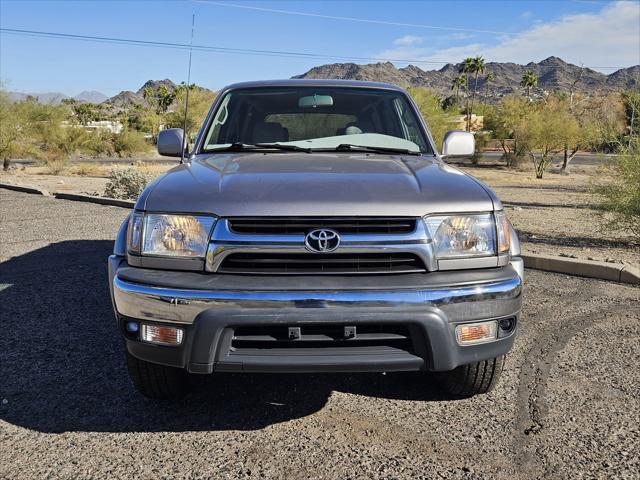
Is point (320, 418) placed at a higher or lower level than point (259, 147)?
lower

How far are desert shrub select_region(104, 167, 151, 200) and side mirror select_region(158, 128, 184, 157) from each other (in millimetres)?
10430

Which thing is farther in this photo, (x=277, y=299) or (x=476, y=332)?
(x=476, y=332)

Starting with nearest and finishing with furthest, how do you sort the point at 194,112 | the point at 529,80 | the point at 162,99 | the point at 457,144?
the point at 457,144 < the point at 194,112 < the point at 162,99 < the point at 529,80

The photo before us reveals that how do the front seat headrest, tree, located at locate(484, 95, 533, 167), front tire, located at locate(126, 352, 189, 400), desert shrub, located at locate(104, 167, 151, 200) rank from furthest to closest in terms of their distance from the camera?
tree, located at locate(484, 95, 533, 167)
desert shrub, located at locate(104, 167, 151, 200)
the front seat headrest
front tire, located at locate(126, 352, 189, 400)

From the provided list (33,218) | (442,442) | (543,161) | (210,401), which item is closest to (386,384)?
(442,442)

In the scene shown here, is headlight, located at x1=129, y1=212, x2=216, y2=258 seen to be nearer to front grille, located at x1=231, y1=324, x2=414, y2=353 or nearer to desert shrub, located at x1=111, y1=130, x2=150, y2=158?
front grille, located at x1=231, y1=324, x2=414, y2=353

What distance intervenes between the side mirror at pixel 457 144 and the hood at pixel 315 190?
3.30ft

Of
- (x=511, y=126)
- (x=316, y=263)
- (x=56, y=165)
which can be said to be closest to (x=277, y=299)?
(x=316, y=263)

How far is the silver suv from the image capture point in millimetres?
2465

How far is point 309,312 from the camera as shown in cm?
244

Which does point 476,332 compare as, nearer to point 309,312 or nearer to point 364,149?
point 309,312

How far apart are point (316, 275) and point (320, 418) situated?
890 mm

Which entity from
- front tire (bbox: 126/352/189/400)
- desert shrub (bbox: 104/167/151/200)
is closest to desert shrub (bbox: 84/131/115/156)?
desert shrub (bbox: 104/167/151/200)

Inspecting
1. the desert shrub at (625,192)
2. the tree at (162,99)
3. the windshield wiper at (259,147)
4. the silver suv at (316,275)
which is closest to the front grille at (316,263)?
the silver suv at (316,275)
